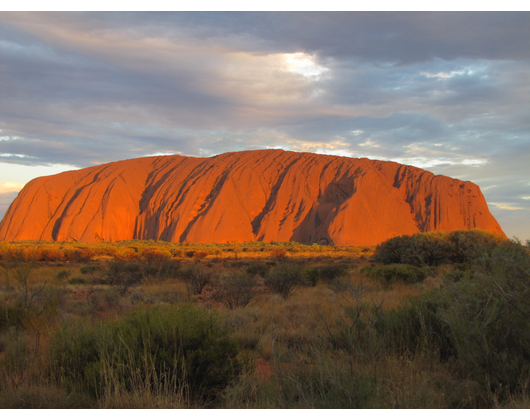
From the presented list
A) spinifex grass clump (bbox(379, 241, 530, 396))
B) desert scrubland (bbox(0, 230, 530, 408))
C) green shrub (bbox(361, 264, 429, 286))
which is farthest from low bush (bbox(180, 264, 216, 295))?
spinifex grass clump (bbox(379, 241, 530, 396))

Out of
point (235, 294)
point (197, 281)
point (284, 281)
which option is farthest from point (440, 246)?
point (235, 294)

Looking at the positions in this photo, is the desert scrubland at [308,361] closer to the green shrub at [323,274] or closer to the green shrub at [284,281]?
the green shrub at [284,281]

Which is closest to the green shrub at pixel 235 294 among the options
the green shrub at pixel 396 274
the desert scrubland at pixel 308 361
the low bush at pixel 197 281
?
the low bush at pixel 197 281

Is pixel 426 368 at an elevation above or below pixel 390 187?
below

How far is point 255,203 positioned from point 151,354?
193ft

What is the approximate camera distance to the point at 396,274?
12.6m

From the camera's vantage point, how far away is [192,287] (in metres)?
12.5

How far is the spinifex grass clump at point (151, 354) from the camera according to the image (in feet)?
11.4

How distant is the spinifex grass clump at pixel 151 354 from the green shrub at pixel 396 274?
9.13 m

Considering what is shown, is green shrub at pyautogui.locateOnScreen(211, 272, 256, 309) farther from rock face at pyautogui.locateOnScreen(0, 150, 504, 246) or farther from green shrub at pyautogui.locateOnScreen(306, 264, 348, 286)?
rock face at pyautogui.locateOnScreen(0, 150, 504, 246)

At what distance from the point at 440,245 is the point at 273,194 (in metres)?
46.9

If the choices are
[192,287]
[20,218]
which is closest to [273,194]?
[20,218]

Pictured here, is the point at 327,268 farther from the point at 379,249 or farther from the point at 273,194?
the point at 273,194

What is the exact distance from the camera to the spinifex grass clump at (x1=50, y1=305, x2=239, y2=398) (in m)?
3.49
